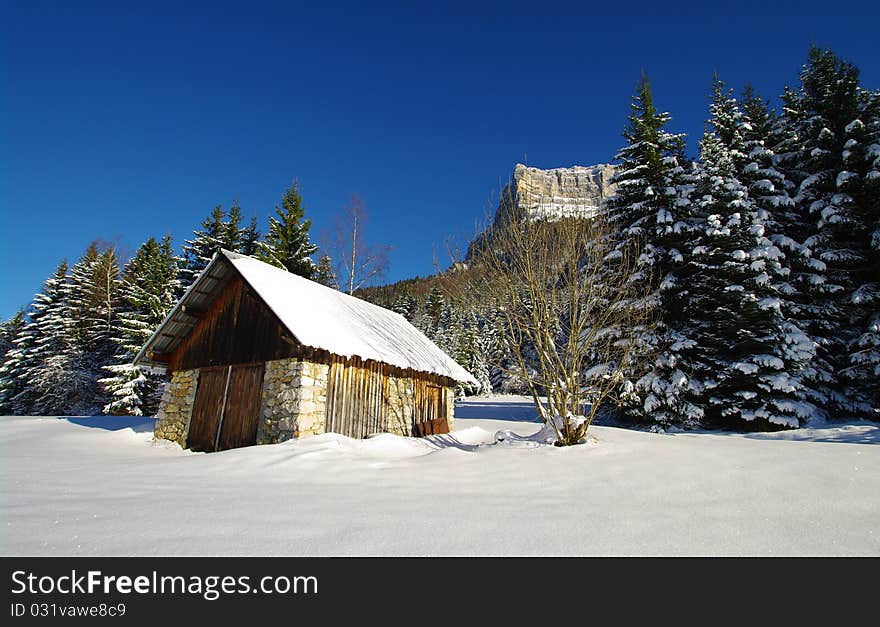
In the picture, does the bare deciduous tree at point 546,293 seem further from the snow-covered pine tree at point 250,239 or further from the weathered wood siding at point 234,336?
the snow-covered pine tree at point 250,239

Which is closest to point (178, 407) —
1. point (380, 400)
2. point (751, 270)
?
point (380, 400)

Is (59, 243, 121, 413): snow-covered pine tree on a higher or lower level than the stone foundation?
higher

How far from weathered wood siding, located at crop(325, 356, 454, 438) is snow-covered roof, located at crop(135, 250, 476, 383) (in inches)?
19.9

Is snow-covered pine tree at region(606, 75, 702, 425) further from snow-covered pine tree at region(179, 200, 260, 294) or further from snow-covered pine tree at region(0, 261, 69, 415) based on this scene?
snow-covered pine tree at region(0, 261, 69, 415)

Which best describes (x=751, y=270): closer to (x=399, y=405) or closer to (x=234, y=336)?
(x=399, y=405)

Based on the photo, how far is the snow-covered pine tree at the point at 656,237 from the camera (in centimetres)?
1449

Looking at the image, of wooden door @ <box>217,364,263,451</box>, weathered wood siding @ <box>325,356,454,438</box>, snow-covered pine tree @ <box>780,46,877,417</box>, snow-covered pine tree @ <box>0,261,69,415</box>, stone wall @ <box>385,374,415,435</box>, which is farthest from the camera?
snow-covered pine tree @ <box>0,261,69,415</box>

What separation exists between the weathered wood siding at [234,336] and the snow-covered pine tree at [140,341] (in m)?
10.2

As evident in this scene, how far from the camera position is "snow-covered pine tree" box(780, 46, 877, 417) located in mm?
14422

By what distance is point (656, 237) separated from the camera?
1571cm

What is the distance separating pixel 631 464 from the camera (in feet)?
20.7

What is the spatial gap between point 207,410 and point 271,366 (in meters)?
2.83

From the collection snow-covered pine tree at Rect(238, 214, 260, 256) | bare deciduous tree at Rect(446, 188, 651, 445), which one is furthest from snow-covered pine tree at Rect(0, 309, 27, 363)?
bare deciduous tree at Rect(446, 188, 651, 445)
